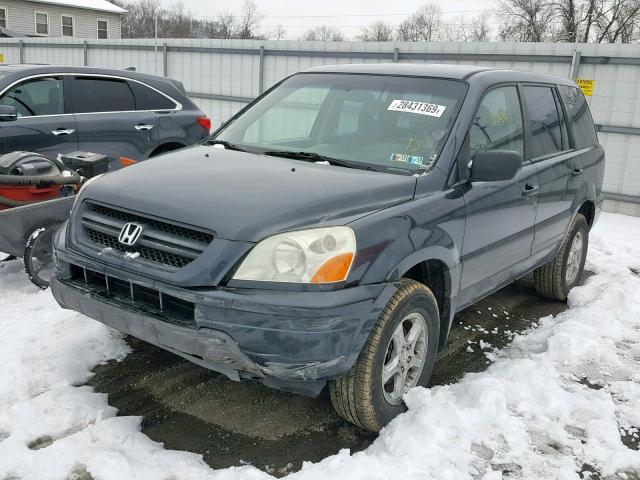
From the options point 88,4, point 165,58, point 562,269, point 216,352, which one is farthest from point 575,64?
point 88,4

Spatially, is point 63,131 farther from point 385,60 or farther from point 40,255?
point 385,60

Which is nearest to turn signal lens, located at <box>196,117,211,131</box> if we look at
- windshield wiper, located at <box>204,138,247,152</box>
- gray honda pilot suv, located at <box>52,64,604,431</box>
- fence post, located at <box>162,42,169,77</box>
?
gray honda pilot suv, located at <box>52,64,604,431</box>

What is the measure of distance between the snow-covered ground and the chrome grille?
0.87 metres

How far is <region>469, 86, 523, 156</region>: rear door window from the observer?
385 centimetres

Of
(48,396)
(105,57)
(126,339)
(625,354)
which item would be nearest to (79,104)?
(126,339)

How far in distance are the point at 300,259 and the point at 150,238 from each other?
0.75 meters

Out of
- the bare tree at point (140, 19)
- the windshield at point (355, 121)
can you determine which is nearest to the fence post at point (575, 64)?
the windshield at point (355, 121)

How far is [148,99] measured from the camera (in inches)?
295

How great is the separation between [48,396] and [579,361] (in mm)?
3306

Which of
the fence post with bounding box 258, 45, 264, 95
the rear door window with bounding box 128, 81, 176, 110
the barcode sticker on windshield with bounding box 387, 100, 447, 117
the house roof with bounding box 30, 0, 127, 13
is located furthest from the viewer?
the house roof with bounding box 30, 0, 127, 13

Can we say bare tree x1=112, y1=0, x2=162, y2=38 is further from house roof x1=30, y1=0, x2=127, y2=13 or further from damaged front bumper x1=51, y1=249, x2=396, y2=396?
damaged front bumper x1=51, y1=249, x2=396, y2=396

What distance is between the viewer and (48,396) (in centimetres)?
331

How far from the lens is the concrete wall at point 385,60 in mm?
9805

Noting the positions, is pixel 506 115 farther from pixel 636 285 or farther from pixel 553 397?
pixel 636 285
